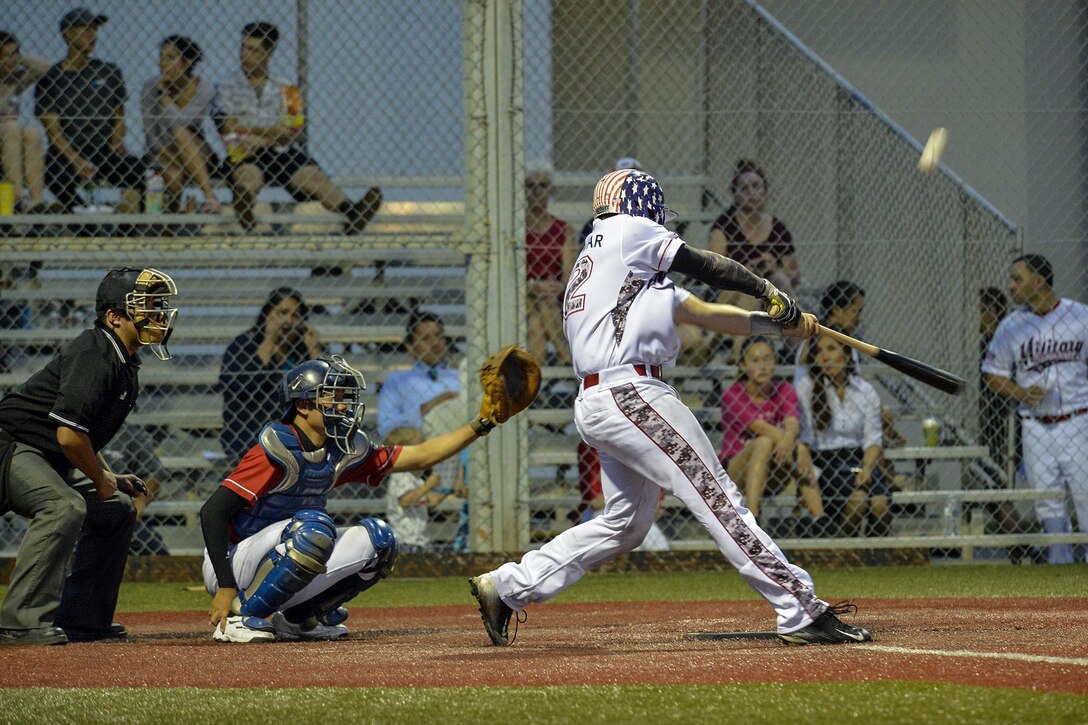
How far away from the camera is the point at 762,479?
920 centimetres

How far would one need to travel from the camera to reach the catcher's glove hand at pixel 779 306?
511 cm

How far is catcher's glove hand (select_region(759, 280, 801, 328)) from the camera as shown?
5.11 meters

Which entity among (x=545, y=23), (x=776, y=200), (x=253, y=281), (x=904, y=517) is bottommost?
(x=904, y=517)

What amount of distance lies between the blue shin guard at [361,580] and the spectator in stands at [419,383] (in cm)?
346

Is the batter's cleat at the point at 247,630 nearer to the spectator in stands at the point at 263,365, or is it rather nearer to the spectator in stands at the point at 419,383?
the spectator in stands at the point at 263,365

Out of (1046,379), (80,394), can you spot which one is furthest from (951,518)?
(80,394)

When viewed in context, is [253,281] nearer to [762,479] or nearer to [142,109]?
[142,109]

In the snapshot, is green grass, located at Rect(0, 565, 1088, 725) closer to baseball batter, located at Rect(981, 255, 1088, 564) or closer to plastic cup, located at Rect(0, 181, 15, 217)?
baseball batter, located at Rect(981, 255, 1088, 564)

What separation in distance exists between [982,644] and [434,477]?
518cm

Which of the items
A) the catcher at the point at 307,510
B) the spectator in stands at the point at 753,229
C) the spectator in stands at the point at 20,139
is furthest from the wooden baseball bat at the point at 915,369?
the spectator in stands at the point at 20,139

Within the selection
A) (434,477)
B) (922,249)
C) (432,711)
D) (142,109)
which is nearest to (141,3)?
(142,109)

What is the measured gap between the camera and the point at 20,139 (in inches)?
387

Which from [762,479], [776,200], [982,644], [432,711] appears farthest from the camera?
[776,200]

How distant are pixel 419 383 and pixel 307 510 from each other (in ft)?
12.6
